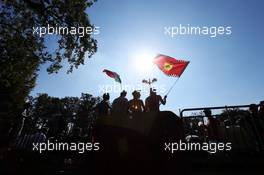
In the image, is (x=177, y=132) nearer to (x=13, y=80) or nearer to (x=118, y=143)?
(x=118, y=143)

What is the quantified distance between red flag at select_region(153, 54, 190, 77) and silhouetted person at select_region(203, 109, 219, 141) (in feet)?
9.34

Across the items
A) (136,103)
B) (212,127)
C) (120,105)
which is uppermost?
(136,103)

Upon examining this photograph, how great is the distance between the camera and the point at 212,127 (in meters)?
8.46

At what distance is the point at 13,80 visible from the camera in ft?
74.2

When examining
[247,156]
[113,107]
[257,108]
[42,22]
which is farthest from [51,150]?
[42,22]

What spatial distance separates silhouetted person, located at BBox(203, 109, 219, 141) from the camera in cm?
830

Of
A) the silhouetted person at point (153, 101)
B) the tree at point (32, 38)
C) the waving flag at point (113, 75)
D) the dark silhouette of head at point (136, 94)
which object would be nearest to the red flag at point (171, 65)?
the silhouetted person at point (153, 101)

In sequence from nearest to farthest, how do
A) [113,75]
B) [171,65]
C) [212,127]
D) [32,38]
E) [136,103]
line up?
[212,127], [136,103], [171,65], [113,75], [32,38]

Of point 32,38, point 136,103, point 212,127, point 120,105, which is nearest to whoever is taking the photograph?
point 212,127

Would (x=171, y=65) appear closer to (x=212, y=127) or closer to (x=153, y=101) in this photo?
(x=153, y=101)

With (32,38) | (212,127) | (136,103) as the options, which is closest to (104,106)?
(136,103)

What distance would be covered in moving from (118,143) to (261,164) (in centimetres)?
399

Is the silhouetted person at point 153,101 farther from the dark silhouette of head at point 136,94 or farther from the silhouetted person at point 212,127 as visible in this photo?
the silhouetted person at point 212,127

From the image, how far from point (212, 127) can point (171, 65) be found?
377 centimetres
